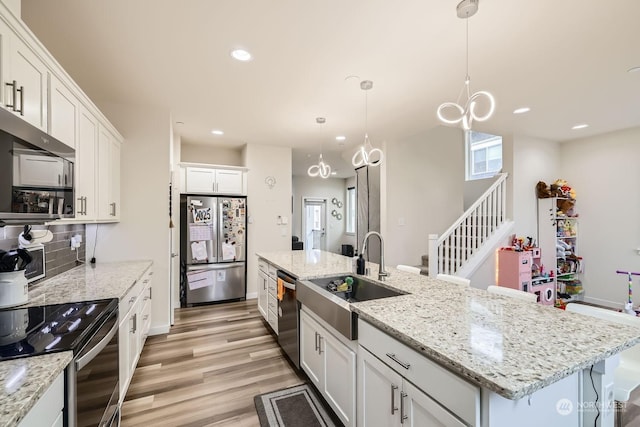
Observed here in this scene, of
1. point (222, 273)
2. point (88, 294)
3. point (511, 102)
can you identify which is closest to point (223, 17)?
point (88, 294)

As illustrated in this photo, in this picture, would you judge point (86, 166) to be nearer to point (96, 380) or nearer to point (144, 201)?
point (144, 201)

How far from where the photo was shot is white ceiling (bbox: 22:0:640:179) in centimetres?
181

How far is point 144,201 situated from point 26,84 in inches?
78.8

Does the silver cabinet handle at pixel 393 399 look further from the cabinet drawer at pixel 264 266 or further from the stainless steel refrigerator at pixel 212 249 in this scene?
the stainless steel refrigerator at pixel 212 249

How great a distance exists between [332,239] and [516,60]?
25.7 feet

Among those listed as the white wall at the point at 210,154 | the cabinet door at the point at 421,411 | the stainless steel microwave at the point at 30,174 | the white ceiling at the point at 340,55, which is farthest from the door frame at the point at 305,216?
the cabinet door at the point at 421,411

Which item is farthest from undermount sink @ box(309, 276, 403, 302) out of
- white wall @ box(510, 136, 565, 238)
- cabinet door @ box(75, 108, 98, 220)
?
white wall @ box(510, 136, 565, 238)

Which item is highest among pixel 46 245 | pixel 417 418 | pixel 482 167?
pixel 482 167

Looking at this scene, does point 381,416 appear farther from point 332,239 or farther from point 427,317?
point 332,239

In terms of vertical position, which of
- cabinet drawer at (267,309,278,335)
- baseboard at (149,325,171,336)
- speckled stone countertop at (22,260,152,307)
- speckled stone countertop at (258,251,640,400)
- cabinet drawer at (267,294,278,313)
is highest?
speckled stone countertop at (258,251,640,400)

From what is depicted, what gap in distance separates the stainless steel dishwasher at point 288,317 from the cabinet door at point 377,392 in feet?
3.29

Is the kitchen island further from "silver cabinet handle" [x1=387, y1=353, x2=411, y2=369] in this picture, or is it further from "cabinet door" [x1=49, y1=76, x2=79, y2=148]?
"cabinet door" [x1=49, y1=76, x2=79, y2=148]

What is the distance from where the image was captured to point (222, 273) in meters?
4.57

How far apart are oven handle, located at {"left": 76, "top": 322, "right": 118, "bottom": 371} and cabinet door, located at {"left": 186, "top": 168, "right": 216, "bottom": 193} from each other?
127 inches
